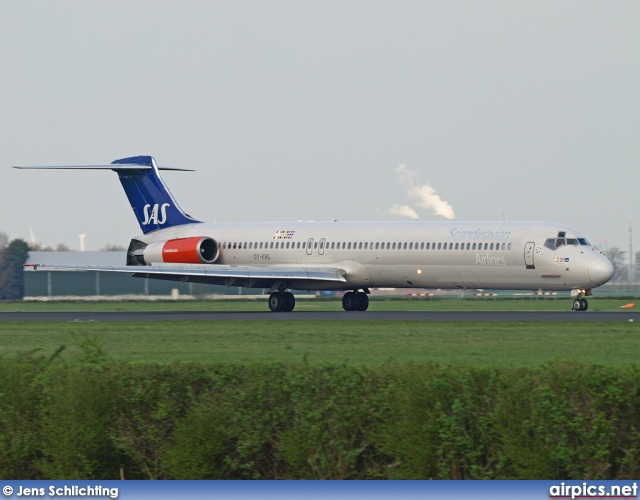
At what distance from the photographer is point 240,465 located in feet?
35.6

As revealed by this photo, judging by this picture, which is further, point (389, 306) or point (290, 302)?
point (389, 306)

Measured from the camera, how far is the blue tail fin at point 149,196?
4581 centimetres

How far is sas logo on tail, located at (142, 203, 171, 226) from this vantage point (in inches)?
1804

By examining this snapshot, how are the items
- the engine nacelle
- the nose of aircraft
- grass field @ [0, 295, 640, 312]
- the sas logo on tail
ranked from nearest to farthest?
the nose of aircraft < grass field @ [0, 295, 640, 312] < the engine nacelle < the sas logo on tail

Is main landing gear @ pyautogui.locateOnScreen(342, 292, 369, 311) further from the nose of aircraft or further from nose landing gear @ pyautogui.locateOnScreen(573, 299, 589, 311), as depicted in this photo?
the nose of aircraft

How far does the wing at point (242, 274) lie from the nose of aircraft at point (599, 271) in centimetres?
922

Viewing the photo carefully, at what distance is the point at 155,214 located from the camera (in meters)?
46.0

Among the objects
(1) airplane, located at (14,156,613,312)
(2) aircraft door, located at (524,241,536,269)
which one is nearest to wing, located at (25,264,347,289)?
(1) airplane, located at (14,156,613,312)

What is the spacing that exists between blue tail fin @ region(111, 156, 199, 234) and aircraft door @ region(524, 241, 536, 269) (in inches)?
622

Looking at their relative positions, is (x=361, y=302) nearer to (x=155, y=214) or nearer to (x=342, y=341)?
(x=155, y=214)

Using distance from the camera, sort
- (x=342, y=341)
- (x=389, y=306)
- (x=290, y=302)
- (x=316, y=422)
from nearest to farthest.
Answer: (x=316, y=422)
(x=342, y=341)
(x=290, y=302)
(x=389, y=306)

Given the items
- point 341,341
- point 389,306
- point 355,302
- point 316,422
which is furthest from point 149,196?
point 316,422

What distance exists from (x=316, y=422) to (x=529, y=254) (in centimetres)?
2672

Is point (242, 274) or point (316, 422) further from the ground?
point (316, 422)
